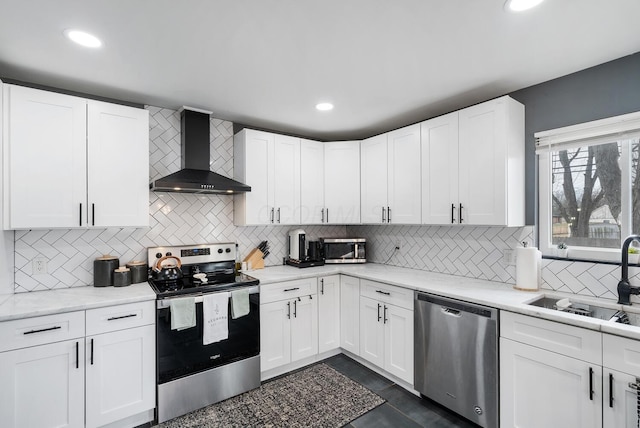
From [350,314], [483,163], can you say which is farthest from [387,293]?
[483,163]

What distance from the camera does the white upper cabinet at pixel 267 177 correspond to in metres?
3.10

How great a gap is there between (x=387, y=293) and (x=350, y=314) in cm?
Result: 58

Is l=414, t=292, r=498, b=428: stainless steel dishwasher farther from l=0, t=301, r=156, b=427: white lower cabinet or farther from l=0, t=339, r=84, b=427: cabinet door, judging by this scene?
l=0, t=339, r=84, b=427: cabinet door

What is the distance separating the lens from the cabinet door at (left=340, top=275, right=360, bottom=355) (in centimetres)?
306

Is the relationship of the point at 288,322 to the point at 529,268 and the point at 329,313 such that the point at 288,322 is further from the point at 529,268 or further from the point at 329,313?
the point at 529,268

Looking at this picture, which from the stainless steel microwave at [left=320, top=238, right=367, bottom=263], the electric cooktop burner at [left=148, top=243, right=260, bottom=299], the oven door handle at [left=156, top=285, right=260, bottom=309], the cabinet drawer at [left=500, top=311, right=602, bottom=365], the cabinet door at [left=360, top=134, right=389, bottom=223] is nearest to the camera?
the cabinet drawer at [left=500, top=311, right=602, bottom=365]

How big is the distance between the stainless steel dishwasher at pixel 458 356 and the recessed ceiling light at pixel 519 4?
1.70 metres

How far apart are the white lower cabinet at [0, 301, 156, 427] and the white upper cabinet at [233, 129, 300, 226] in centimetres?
126

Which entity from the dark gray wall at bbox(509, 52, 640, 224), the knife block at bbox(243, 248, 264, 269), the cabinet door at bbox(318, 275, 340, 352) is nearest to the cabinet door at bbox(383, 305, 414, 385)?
the cabinet door at bbox(318, 275, 340, 352)

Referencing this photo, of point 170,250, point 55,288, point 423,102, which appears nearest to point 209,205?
point 170,250

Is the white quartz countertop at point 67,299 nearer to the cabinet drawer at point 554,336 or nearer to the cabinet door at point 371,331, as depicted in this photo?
the cabinet door at point 371,331

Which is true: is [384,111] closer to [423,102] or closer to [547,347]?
[423,102]

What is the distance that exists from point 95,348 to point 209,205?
4.92ft

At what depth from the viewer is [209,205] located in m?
3.12
